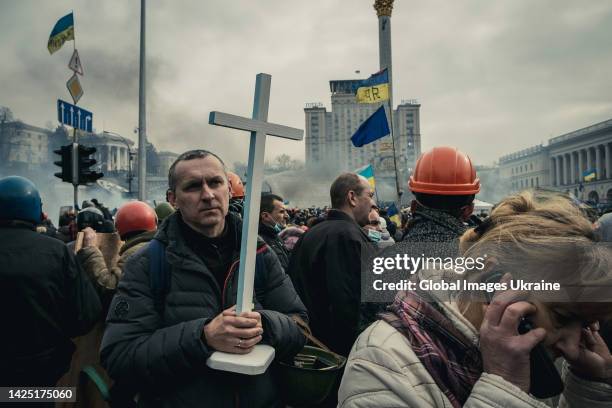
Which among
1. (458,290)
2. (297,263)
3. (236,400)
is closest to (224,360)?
(236,400)

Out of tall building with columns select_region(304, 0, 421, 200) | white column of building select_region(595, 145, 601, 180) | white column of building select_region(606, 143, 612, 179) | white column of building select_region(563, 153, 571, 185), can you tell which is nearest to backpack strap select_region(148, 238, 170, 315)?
white column of building select_region(606, 143, 612, 179)

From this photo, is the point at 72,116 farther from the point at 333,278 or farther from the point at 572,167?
the point at 572,167

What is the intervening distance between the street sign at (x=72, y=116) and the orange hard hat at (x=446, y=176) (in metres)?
8.36

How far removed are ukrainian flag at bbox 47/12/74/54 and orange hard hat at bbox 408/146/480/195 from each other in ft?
41.2

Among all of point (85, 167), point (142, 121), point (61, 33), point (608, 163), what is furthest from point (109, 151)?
point (608, 163)

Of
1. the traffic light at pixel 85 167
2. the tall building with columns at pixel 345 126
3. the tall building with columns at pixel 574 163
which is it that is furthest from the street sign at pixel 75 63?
the tall building with columns at pixel 345 126

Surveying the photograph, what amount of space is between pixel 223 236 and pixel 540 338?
1.33 meters

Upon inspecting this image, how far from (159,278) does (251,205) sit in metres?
0.55

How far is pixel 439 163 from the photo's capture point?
2219mm

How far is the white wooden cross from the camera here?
53.9 inches

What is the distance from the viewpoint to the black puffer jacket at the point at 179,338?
4.97 ft

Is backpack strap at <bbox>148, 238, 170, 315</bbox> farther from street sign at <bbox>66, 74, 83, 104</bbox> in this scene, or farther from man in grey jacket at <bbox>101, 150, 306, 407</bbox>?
street sign at <bbox>66, 74, 83, 104</bbox>

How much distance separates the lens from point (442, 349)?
3.33 feet

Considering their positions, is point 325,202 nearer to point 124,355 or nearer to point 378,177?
point 378,177
